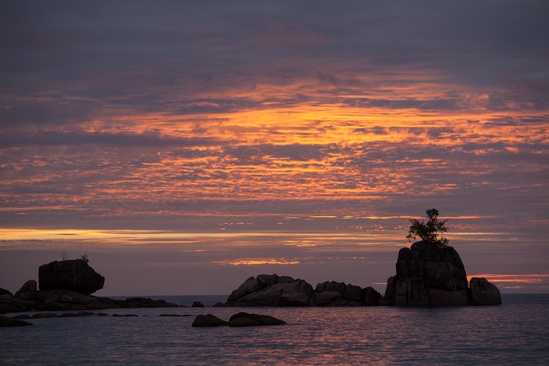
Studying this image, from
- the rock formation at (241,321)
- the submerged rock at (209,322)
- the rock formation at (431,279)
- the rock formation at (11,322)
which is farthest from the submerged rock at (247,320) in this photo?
the rock formation at (431,279)

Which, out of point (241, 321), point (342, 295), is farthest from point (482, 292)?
point (241, 321)

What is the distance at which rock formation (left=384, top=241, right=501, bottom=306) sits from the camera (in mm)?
151375

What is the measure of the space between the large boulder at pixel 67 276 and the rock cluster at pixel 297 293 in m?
36.5

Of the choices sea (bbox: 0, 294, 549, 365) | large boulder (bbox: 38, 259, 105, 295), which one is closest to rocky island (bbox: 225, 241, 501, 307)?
large boulder (bbox: 38, 259, 105, 295)

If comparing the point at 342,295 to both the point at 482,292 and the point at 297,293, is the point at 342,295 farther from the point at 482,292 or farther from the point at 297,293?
the point at 482,292

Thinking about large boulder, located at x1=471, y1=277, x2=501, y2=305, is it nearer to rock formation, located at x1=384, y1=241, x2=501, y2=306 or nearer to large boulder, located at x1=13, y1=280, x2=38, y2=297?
rock formation, located at x1=384, y1=241, x2=501, y2=306

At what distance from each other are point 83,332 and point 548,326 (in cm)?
6226

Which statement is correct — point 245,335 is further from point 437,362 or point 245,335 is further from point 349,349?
point 437,362

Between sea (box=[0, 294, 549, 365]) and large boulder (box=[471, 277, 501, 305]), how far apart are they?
45725mm

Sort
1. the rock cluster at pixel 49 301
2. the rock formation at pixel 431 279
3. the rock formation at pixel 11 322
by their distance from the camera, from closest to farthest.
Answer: the rock formation at pixel 11 322, the rock cluster at pixel 49 301, the rock formation at pixel 431 279

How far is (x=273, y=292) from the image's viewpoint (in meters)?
172

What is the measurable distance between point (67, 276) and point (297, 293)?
5189 cm

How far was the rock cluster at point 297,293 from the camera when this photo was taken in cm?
17150

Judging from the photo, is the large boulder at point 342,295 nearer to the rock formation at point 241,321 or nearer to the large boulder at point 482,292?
the large boulder at point 482,292
